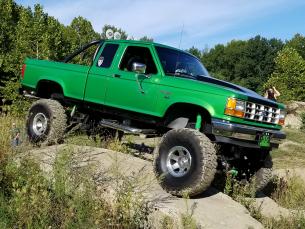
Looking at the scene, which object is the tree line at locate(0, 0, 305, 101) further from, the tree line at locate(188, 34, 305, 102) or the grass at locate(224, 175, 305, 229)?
the grass at locate(224, 175, 305, 229)

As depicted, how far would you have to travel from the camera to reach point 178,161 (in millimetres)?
7074

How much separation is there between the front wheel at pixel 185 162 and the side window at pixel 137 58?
4.86ft

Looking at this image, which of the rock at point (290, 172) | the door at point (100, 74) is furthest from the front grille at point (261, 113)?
the rock at point (290, 172)

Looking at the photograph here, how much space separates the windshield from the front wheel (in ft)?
4.35

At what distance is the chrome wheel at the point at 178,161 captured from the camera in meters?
6.90

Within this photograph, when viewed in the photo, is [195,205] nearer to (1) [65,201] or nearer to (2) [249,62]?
(1) [65,201]

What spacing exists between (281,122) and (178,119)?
67.1 inches

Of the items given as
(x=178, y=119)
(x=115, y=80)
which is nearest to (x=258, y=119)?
(x=178, y=119)

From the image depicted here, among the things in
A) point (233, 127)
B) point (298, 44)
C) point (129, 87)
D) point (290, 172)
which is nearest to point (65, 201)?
point (233, 127)

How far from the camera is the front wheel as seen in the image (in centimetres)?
662

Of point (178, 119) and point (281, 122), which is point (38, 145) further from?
point (281, 122)

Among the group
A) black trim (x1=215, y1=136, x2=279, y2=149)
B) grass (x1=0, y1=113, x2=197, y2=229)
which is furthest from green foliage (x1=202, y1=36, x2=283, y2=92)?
grass (x1=0, y1=113, x2=197, y2=229)

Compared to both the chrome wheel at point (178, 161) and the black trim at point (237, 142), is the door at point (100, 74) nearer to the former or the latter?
the chrome wheel at point (178, 161)

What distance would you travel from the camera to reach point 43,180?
5.55 meters
